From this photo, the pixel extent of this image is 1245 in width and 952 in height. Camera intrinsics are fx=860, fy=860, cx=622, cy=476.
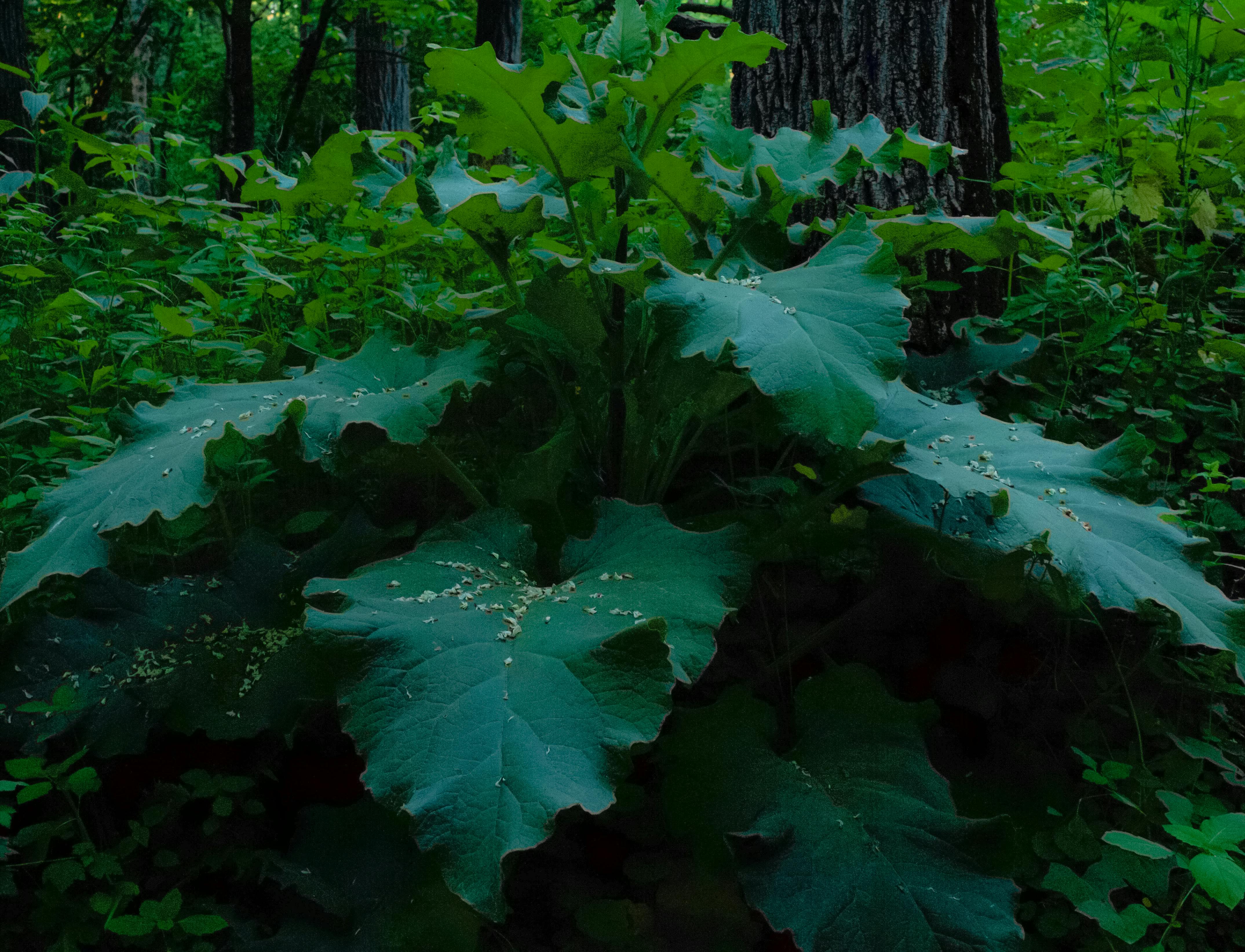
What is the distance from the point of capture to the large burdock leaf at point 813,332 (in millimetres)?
1143

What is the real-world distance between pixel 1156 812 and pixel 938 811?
490 millimetres

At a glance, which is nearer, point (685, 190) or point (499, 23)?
point (685, 190)

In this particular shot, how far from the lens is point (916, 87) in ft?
7.69

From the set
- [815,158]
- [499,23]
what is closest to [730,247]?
[815,158]

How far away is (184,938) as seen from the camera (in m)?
1.27

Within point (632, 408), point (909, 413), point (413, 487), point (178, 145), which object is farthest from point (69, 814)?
point (178, 145)

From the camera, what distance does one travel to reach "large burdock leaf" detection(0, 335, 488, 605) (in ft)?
4.21

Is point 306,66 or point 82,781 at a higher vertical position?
point 306,66

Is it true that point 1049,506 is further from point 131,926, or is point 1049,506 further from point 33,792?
point 33,792

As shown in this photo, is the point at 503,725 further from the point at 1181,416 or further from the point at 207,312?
the point at 207,312

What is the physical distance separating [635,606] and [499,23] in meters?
5.44

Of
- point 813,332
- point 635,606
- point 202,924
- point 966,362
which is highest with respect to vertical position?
point 813,332

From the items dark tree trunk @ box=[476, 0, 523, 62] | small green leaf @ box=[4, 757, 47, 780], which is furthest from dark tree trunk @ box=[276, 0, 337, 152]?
small green leaf @ box=[4, 757, 47, 780]

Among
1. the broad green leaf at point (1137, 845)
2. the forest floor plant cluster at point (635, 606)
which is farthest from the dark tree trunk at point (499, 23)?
the broad green leaf at point (1137, 845)
